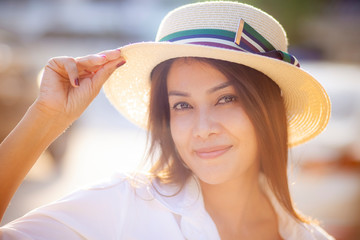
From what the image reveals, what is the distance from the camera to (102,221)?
1823 mm

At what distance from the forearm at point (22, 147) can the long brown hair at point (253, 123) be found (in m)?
0.74

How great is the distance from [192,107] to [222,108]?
0.57ft

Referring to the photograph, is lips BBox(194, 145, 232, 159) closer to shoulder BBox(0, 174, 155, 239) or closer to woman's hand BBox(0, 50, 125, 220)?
shoulder BBox(0, 174, 155, 239)

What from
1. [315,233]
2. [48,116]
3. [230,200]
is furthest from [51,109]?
[315,233]

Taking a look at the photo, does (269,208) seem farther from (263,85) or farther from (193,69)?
(193,69)

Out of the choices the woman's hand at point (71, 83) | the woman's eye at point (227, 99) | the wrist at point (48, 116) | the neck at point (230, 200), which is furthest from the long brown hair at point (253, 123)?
the wrist at point (48, 116)

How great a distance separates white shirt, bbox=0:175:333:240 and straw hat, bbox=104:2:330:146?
0.69 m

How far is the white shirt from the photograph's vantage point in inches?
66.5

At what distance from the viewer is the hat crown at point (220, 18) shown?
1910 mm

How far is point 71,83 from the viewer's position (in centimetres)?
180

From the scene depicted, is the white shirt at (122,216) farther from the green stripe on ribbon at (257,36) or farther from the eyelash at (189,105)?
the green stripe on ribbon at (257,36)

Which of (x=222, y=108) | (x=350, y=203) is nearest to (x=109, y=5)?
(x=350, y=203)

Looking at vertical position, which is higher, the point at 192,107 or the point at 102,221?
the point at 192,107

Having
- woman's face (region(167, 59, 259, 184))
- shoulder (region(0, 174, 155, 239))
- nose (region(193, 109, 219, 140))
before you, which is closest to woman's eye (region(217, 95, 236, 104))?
woman's face (region(167, 59, 259, 184))
